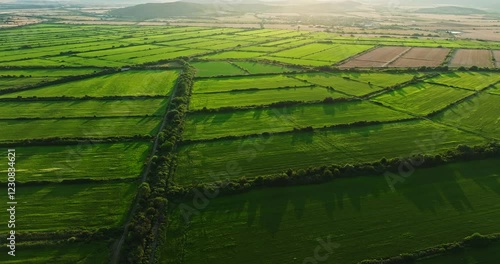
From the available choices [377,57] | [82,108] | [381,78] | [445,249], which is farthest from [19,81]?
[377,57]

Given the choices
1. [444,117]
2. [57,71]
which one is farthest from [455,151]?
[57,71]

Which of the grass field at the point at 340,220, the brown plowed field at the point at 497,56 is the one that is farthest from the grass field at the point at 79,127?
the brown plowed field at the point at 497,56

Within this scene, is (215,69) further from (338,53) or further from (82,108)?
(338,53)

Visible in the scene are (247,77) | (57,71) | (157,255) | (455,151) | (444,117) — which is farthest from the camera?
(57,71)

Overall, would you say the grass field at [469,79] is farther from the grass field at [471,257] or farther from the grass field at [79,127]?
the grass field at [79,127]

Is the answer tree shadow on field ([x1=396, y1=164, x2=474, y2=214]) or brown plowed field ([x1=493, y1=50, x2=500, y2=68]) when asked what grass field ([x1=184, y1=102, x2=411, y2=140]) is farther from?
brown plowed field ([x1=493, y1=50, x2=500, y2=68])

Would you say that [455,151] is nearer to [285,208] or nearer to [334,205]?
[334,205]
